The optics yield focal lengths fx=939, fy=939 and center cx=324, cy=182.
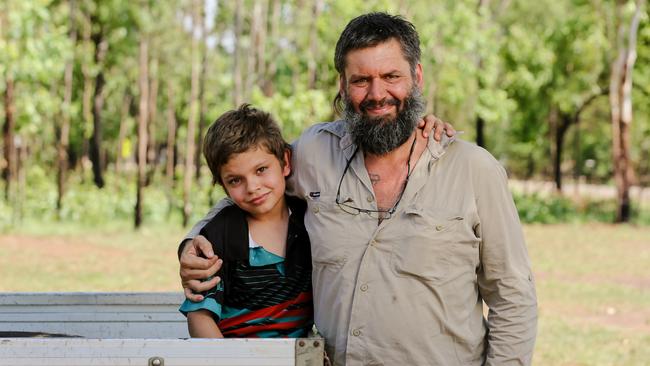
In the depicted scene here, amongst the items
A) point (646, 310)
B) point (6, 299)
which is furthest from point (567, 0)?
point (6, 299)

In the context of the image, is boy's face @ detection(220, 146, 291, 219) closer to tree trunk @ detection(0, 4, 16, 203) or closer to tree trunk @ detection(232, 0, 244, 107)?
tree trunk @ detection(0, 4, 16, 203)

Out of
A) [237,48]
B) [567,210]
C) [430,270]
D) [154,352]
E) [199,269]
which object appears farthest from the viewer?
[567,210]

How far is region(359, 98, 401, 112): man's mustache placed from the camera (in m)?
3.03

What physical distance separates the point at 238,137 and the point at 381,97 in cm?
49

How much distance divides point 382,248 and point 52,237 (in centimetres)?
1733

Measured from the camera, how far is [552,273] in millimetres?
14906

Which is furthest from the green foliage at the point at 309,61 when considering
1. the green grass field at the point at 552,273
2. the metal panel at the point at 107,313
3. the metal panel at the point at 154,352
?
the metal panel at the point at 154,352

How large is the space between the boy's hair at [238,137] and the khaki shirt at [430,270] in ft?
0.90

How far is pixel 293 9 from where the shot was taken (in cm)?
3102

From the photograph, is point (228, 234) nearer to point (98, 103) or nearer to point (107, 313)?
point (107, 313)

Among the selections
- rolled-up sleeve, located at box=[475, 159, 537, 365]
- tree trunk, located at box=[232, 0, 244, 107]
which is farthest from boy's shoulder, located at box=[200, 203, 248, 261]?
tree trunk, located at box=[232, 0, 244, 107]

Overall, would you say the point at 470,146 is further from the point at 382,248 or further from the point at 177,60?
the point at 177,60

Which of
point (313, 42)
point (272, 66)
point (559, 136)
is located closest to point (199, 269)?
point (313, 42)

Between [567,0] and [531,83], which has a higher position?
[567,0]
